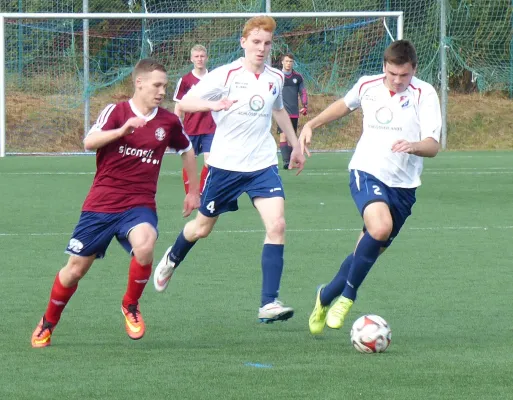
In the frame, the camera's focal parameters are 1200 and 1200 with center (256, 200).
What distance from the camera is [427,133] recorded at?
6.82 metres

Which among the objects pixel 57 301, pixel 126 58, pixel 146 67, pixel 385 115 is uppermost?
pixel 146 67

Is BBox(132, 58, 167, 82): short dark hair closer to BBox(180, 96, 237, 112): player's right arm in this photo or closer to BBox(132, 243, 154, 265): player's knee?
BBox(180, 96, 237, 112): player's right arm

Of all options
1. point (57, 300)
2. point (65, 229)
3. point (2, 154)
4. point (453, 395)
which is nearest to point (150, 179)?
point (57, 300)

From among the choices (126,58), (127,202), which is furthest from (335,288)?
(126,58)

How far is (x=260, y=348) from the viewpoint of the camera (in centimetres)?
627

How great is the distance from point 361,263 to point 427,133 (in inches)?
33.0

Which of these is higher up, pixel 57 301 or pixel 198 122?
pixel 57 301

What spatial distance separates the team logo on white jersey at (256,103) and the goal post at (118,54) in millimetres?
15969

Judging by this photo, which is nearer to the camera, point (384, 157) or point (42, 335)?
point (42, 335)

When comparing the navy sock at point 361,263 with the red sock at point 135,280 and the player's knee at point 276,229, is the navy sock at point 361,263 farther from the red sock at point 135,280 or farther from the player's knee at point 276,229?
the red sock at point 135,280

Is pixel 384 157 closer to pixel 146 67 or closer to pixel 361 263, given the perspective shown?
pixel 361 263

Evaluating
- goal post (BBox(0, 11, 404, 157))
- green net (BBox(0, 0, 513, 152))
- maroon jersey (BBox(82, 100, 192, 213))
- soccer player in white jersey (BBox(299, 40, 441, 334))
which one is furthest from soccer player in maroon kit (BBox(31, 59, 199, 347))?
green net (BBox(0, 0, 513, 152))

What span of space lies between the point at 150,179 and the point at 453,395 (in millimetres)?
2183

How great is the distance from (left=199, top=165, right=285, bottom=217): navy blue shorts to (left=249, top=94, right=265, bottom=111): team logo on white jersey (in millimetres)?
399
